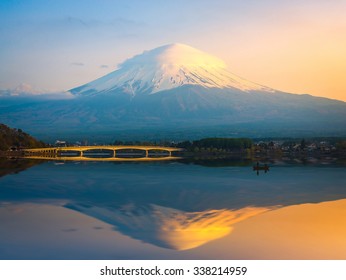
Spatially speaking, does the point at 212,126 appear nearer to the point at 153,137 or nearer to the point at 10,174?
the point at 153,137

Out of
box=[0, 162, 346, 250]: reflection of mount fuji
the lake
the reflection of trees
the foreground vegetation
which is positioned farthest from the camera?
the foreground vegetation

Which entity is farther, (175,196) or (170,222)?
(175,196)

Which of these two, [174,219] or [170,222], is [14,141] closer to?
[174,219]

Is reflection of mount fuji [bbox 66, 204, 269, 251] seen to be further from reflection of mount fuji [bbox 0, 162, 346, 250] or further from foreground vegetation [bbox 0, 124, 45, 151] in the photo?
foreground vegetation [bbox 0, 124, 45, 151]

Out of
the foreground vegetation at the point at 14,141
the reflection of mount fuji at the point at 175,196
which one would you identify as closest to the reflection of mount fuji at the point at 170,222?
the reflection of mount fuji at the point at 175,196

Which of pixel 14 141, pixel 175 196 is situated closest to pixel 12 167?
pixel 175 196

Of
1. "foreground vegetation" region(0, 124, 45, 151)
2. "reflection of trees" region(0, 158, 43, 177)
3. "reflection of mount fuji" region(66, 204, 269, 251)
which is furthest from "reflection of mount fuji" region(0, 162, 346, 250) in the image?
"foreground vegetation" region(0, 124, 45, 151)
